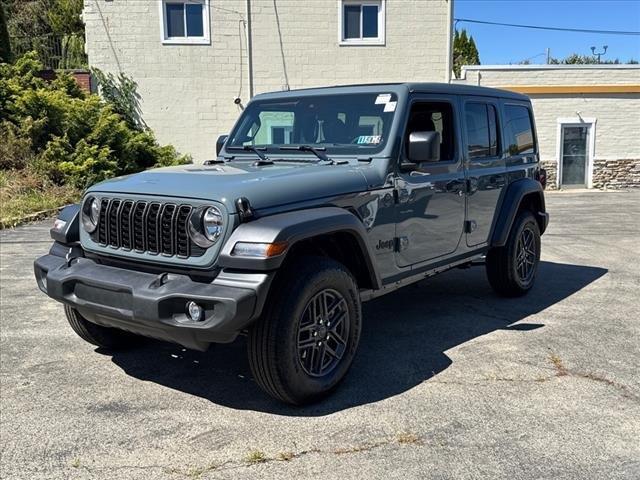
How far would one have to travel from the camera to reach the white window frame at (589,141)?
19156mm

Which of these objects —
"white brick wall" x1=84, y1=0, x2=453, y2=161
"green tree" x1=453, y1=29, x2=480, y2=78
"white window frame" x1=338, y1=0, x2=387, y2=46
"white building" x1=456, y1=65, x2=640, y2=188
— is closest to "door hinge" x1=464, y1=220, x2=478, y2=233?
"white brick wall" x1=84, y1=0, x2=453, y2=161

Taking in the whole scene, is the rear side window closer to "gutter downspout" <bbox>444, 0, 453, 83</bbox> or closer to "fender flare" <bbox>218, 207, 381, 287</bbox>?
"fender flare" <bbox>218, 207, 381, 287</bbox>

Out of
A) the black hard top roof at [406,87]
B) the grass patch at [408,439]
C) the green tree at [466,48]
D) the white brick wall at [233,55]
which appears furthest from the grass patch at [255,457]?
the green tree at [466,48]

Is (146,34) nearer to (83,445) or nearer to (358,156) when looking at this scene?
(358,156)

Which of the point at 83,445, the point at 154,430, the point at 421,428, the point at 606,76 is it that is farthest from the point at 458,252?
the point at 606,76

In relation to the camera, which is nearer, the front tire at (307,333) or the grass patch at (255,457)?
the grass patch at (255,457)

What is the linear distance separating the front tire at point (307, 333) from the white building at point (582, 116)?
1625 centimetres

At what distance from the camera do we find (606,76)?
1916 centimetres

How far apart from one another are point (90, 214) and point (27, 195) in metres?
9.77

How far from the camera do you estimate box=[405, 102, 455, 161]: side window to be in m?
4.78

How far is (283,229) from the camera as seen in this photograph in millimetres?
3350

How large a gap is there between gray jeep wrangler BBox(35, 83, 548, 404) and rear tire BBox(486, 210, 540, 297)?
0.50m

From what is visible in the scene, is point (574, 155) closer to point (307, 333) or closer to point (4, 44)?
point (4, 44)

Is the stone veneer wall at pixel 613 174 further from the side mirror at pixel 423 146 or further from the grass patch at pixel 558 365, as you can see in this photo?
the side mirror at pixel 423 146
